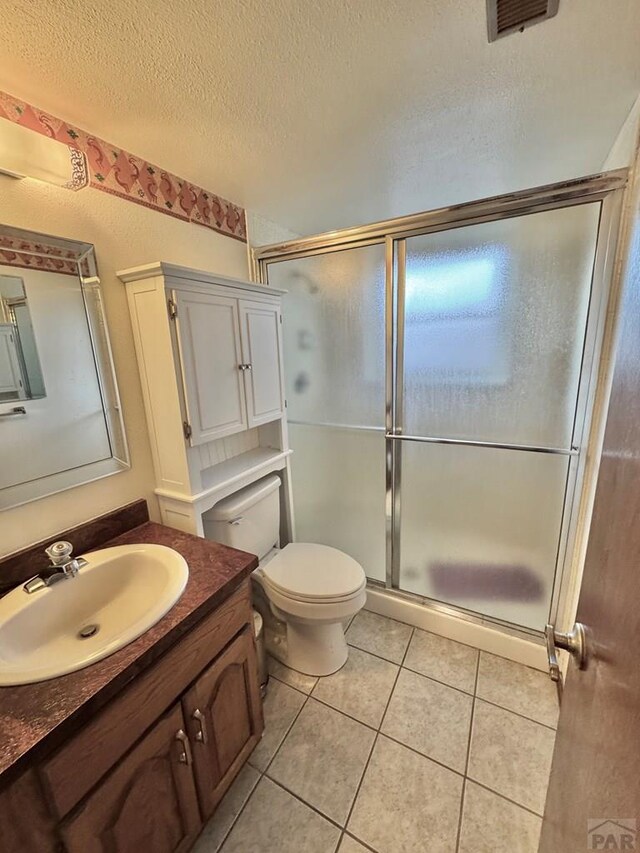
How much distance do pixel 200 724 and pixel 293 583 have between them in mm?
606

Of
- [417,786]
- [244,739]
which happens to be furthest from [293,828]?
[417,786]

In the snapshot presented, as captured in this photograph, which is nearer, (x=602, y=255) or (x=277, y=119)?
(x=277, y=119)

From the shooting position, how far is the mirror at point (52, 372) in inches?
39.3

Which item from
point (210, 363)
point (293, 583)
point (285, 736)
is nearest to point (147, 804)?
point (285, 736)

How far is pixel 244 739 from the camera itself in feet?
3.80

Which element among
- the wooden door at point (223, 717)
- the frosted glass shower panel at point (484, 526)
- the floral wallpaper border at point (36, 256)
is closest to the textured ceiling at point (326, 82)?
the floral wallpaper border at point (36, 256)

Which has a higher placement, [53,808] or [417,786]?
[53,808]

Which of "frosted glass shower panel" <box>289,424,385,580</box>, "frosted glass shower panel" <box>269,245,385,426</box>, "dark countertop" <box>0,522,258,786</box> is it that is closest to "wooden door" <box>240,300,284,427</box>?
"frosted glass shower panel" <box>269,245,385,426</box>

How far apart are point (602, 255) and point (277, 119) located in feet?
3.85

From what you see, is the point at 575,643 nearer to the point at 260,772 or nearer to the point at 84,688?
the point at 84,688

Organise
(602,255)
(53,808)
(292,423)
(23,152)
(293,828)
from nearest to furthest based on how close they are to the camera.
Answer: (53,808), (23,152), (293,828), (602,255), (292,423)

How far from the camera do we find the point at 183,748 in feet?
2.96

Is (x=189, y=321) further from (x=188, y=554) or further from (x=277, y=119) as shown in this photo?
(x=188, y=554)

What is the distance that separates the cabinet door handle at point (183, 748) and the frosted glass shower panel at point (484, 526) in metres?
1.25
